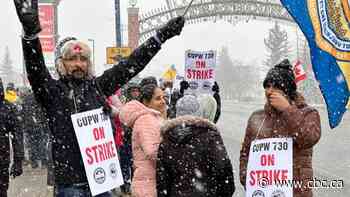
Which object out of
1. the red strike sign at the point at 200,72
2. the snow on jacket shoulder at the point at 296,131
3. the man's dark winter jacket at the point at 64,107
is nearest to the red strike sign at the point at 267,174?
the snow on jacket shoulder at the point at 296,131

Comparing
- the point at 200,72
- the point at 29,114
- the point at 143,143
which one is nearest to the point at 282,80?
the point at 143,143

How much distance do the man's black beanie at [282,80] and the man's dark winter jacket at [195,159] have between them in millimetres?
956

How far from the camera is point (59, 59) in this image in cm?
427

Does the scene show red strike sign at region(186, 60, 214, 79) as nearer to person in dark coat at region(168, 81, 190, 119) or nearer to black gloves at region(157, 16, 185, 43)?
person in dark coat at region(168, 81, 190, 119)

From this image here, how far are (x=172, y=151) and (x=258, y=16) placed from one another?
100ft

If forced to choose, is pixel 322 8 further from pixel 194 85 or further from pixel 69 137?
pixel 194 85

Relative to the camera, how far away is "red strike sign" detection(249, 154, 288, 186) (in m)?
4.80

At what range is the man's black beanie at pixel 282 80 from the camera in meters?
4.84

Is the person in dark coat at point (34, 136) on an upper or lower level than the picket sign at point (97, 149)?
lower

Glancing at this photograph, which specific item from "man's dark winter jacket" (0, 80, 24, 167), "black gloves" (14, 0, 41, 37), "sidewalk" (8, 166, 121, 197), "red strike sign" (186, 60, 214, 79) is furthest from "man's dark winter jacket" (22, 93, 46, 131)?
"black gloves" (14, 0, 41, 37)

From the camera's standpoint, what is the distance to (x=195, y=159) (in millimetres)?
3957

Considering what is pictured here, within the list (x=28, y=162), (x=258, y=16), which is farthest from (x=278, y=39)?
(x=28, y=162)

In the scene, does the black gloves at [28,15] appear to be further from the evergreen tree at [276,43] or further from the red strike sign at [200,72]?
the evergreen tree at [276,43]

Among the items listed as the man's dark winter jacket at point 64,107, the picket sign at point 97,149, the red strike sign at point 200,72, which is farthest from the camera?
the red strike sign at point 200,72
